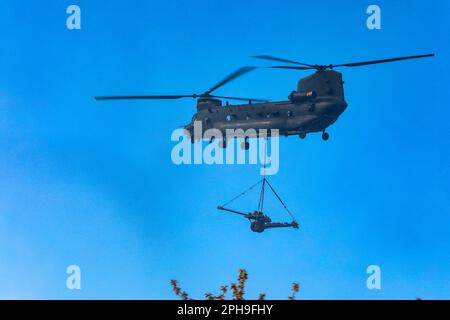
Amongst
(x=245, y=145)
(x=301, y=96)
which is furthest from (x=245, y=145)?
(x=301, y=96)

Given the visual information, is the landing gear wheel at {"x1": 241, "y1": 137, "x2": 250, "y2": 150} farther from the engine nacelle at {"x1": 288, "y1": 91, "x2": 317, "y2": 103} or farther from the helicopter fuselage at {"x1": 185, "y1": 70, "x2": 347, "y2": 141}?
the engine nacelle at {"x1": 288, "y1": 91, "x2": 317, "y2": 103}

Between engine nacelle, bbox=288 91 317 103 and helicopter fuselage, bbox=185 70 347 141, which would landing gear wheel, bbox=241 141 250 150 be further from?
engine nacelle, bbox=288 91 317 103

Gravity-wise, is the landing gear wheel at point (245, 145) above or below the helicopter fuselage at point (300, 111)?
below

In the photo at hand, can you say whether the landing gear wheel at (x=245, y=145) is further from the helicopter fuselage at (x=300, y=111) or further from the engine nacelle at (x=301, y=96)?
→ the engine nacelle at (x=301, y=96)

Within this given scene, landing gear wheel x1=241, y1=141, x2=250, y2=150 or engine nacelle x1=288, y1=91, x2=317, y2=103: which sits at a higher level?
engine nacelle x1=288, y1=91, x2=317, y2=103

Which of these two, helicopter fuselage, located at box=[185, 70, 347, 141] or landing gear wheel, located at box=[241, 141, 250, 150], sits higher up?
helicopter fuselage, located at box=[185, 70, 347, 141]

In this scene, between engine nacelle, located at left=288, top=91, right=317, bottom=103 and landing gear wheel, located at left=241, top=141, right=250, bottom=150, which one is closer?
engine nacelle, located at left=288, top=91, right=317, bottom=103

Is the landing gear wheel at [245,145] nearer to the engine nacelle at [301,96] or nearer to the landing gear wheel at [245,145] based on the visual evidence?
the landing gear wheel at [245,145]

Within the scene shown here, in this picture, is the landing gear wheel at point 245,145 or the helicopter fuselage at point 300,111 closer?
the helicopter fuselage at point 300,111

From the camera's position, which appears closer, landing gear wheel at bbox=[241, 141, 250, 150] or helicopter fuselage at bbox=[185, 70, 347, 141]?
helicopter fuselage at bbox=[185, 70, 347, 141]

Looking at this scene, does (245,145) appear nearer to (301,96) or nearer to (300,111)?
(300,111)
